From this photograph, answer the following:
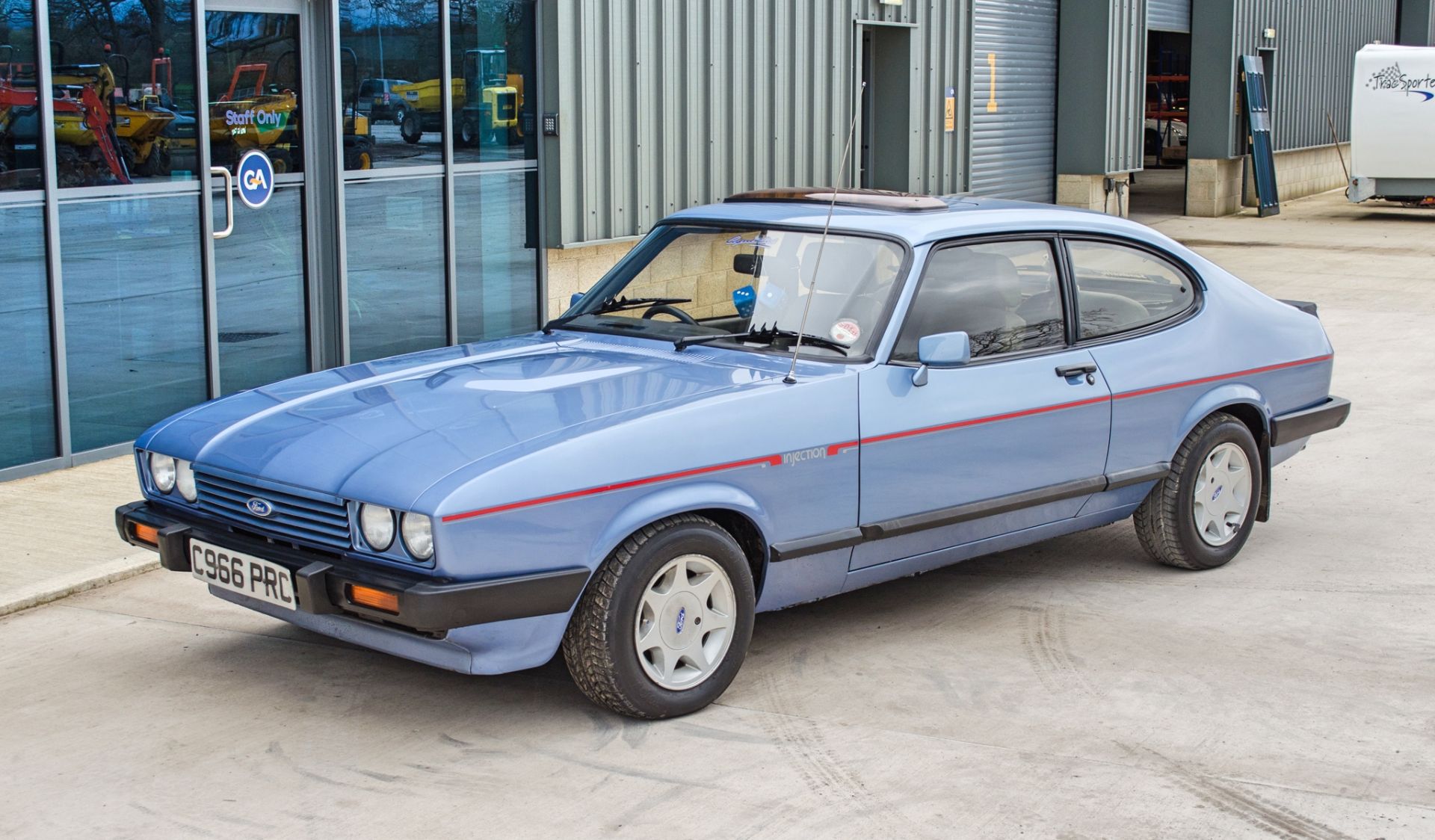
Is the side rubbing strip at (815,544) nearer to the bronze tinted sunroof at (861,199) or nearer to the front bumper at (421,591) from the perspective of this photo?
the front bumper at (421,591)

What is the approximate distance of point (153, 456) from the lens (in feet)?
17.0

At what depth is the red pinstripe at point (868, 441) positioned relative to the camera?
4.39 m

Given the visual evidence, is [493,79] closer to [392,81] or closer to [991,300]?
[392,81]

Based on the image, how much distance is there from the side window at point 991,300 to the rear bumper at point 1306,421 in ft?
4.60

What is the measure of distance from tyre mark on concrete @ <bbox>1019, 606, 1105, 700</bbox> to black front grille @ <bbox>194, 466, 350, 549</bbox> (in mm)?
2319

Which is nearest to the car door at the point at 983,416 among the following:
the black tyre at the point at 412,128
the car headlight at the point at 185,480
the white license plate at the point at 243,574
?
the white license plate at the point at 243,574

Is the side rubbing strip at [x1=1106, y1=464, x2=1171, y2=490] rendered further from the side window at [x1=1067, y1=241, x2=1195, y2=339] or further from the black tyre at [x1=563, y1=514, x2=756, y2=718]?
the black tyre at [x1=563, y1=514, x2=756, y2=718]

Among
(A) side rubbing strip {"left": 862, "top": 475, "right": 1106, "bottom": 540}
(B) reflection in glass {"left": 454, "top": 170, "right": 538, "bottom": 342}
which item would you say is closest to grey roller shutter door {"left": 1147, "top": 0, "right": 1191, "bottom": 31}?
(B) reflection in glass {"left": 454, "top": 170, "right": 538, "bottom": 342}

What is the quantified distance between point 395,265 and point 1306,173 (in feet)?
73.9

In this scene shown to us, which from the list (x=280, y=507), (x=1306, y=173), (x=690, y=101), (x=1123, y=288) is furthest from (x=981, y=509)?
(x=1306, y=173)

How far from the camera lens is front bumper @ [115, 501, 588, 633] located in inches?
169

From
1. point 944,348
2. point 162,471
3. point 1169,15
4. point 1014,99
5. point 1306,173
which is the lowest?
point 162,471

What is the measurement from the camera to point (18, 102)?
7992 mm

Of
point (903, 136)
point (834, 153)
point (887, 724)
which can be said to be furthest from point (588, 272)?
point (887, 724)
